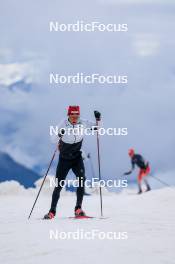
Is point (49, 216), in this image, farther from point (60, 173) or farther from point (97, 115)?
point (97, 115)

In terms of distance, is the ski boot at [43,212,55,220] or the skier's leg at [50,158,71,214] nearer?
the ski boot at [43,212,55,220]

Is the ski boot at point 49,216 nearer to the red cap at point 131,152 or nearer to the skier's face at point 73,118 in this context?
the skier's face at point 73,118

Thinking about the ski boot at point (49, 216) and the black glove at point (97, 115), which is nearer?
the ski boot at point (49, 216)

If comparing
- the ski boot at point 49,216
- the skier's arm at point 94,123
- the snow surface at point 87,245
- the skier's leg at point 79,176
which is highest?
the skier's arm at point 94,123

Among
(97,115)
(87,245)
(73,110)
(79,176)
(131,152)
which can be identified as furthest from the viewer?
(131,152)

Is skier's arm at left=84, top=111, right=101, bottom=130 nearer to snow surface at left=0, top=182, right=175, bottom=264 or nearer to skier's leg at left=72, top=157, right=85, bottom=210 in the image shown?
skier's leg at left=72, top=157, right=85, bottom=210

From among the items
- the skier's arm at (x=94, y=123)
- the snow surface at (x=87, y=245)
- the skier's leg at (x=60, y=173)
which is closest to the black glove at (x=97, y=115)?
the skier's arm at (x=94, y=123)

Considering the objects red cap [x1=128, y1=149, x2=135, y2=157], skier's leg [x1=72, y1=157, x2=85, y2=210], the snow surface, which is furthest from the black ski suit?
red cap [x1=128, y1=149, x2=135, y2=157]

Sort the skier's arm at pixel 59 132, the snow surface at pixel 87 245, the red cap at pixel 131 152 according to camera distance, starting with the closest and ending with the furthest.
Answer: the snow surface at pixel 87 245 < the skier's arm at pixel 59 132 < the red cap at pixel 131 152

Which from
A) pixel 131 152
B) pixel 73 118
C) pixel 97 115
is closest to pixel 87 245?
pixel 73 118

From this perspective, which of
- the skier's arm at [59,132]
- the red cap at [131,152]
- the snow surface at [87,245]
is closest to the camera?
the snow surface at [87,245]

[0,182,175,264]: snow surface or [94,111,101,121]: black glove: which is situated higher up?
[94,111,101,121]: black glove

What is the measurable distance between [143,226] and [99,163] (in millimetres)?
2659

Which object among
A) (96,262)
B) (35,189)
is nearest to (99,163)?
(96,262)
